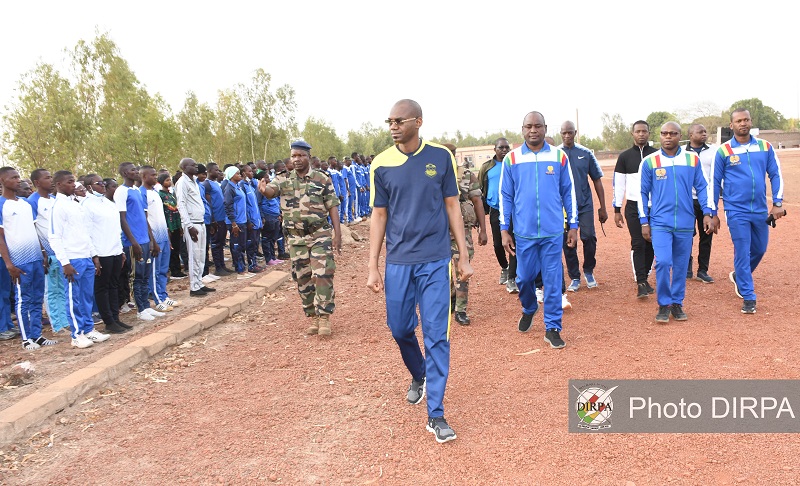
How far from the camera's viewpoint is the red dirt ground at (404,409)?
3330 mm

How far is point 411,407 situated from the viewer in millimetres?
4234

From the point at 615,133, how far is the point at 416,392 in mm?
79238

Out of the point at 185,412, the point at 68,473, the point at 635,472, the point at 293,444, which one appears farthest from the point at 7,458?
the point at 635,472

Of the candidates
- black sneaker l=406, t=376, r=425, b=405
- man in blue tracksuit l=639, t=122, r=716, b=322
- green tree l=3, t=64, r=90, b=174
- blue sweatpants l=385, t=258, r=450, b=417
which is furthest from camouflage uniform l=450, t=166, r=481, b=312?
green tree l=3, t=64, r=90, b=174

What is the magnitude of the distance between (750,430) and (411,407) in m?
2.19

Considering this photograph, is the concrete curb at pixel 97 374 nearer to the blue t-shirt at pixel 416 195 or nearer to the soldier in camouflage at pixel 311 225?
the soldier in camouflage at pixel 311 225

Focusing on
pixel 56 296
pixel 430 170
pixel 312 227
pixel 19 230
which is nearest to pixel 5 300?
pixel 56 296

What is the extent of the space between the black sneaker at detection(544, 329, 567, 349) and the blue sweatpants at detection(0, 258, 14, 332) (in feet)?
21.0

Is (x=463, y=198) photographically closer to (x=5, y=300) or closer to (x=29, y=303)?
(x=29, y=303)

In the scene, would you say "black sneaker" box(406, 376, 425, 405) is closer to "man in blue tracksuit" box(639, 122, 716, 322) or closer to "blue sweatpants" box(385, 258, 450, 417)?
"blue sweatpants" box(385, 258, 450, 417)

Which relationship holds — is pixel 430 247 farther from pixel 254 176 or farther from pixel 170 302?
pixel 254 176

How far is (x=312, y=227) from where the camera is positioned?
6332 mm

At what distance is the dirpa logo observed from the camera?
3.76 m

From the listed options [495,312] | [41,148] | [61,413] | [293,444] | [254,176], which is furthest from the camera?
[41,148]
